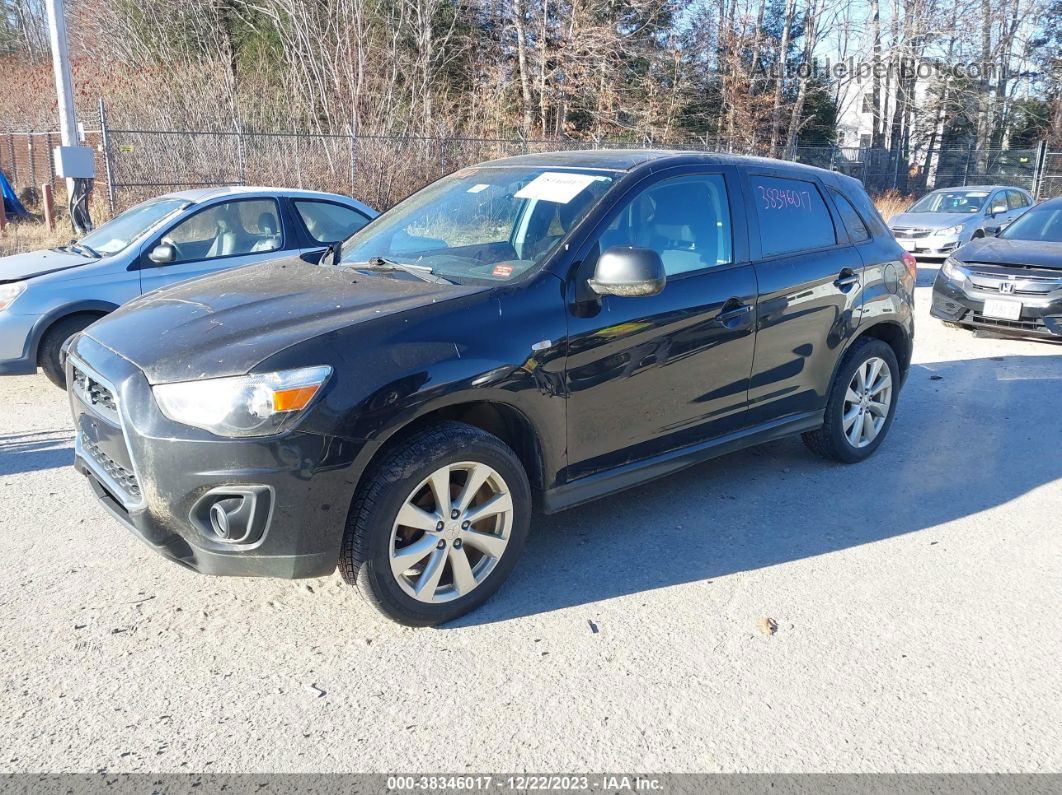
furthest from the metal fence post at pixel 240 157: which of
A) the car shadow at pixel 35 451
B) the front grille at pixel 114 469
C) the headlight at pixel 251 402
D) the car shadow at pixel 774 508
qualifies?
the headlight at pixel 251 402

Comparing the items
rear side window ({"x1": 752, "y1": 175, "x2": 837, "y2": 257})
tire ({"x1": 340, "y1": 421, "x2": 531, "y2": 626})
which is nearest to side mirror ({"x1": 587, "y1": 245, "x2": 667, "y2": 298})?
tire ({"x1": 340, "y1": 421, "x2": 531, "y2": 626})

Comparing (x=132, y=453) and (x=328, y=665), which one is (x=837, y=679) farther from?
(x=132, y=453)

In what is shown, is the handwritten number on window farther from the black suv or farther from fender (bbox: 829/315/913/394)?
fender (bbox: 829/315/913/394)

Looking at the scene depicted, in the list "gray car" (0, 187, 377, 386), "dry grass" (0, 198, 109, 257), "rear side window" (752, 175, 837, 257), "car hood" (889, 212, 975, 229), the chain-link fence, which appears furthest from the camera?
"car hood" (889, 212, 975, 229)

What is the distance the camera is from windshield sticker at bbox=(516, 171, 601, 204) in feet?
13.0

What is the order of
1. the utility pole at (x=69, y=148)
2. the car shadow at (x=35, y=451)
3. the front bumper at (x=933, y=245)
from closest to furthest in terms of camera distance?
the car shadow at (x=35, y=451), the utility pole at (x=69, y=148), the front bumper at (x=933, y=245)

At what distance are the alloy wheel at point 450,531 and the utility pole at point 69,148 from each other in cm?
1054

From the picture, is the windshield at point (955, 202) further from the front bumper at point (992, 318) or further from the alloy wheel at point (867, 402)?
the alloy wheel at point (867, 402)

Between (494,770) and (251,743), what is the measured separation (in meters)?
0.78

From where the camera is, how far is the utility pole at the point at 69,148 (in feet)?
38.3

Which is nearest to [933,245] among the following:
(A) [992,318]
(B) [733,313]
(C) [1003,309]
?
(A) [992,318]

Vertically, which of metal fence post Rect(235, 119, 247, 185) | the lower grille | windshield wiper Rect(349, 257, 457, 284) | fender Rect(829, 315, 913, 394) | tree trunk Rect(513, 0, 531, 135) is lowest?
the lower grille

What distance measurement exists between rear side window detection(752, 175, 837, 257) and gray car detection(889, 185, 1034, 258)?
12.0 metres

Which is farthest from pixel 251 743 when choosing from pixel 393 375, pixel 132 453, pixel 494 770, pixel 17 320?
pixel 17 320
